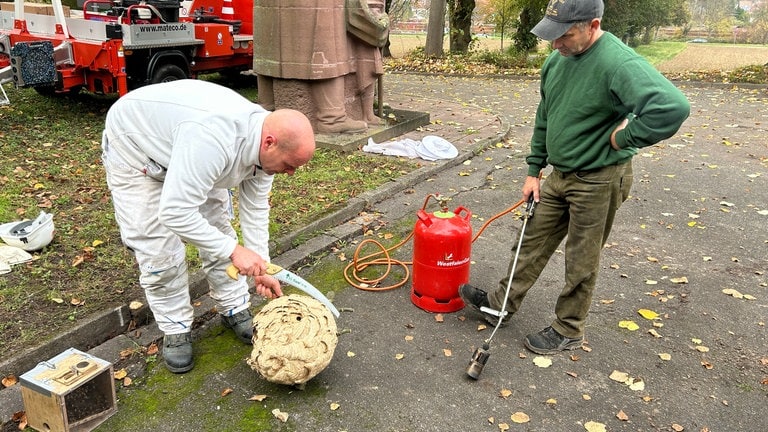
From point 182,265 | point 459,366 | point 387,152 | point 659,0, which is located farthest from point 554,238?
point 659,0

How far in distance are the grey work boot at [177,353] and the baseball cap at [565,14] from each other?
249 cm

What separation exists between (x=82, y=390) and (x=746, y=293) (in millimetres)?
4314

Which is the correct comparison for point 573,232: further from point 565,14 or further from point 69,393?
point 69,393

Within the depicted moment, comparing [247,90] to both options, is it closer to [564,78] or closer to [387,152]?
[387,152]

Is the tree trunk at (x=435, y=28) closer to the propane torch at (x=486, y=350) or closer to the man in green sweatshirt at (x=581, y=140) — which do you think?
the man in green sweatshirt at (x=581, y=140)

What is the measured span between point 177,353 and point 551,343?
2.15m

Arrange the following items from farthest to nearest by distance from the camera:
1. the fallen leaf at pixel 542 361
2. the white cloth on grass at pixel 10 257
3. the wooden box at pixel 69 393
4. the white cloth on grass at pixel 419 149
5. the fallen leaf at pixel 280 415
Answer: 1. the white cloth on grass at pixel 419 149
2. the white cloth on grass at pixel 10 257
3. the fallen leaf at pixel 542 361
4. the fallen leaf at pixel 280 415
5. the wooden box at pixel 69 393

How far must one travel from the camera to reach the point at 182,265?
319cm

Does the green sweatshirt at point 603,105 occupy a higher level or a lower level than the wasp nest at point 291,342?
higher

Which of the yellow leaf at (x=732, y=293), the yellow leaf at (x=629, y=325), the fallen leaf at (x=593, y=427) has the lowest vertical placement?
the fallen leaf at (x=593, y=427)

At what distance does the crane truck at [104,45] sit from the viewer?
7.71 metres

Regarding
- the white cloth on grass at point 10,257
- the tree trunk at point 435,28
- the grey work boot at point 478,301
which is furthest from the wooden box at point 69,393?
the tree trunk at point 435,28

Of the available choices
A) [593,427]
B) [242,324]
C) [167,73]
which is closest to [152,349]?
[242,324]

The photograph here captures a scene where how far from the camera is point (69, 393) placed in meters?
2.67
